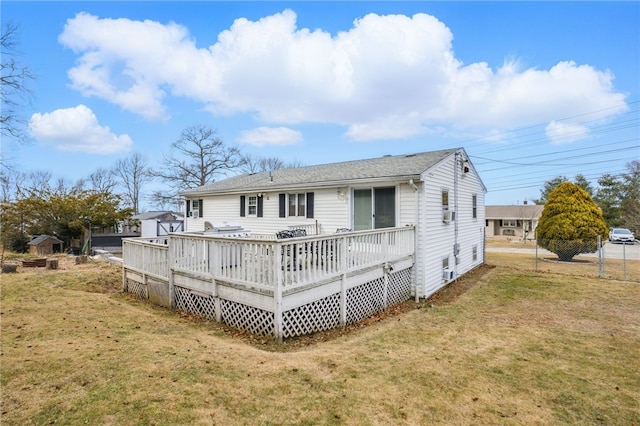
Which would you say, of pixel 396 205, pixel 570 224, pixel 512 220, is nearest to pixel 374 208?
pixel 396 205

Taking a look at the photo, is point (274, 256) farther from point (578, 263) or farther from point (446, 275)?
point (578, 263)

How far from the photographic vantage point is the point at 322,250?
6.05 meters

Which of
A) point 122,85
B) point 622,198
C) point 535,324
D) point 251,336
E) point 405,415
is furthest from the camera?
point 622,198

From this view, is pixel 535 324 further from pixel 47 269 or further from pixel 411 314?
pixel 47 269

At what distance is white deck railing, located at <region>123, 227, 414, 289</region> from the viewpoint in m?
5.34

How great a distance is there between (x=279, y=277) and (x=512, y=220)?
4115 centimetres

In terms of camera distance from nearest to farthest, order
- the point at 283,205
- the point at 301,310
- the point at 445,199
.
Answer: the point at 301,310, the point at 445,199, the point at 283,205

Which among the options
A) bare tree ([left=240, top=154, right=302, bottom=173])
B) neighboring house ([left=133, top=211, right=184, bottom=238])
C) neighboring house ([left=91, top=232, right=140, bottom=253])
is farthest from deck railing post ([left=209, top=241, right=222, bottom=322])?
bare tree ([left=240, top=154, right=302, bottom=173])

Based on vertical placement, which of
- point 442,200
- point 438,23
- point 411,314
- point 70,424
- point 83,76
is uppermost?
point 438,23

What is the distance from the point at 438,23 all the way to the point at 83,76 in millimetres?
15409

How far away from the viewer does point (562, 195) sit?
16406 mm

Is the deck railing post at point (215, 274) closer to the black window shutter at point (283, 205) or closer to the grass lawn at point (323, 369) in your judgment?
the grass lawn at point (323, 369)

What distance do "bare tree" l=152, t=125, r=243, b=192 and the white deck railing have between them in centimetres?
2685

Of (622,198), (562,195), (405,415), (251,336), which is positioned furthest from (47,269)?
(622,198)
